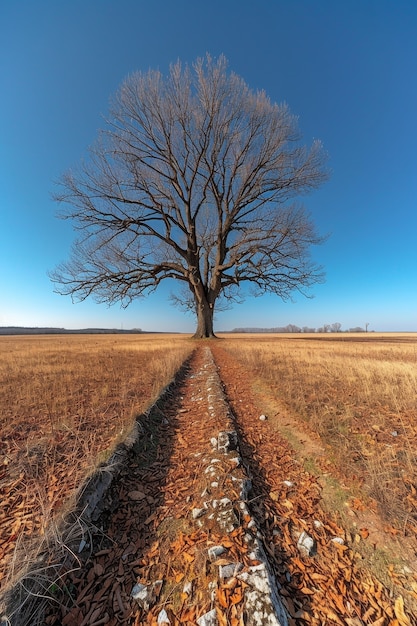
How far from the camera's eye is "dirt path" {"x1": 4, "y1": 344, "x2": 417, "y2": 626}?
6.07 feet

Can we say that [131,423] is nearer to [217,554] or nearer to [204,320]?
[217,554]

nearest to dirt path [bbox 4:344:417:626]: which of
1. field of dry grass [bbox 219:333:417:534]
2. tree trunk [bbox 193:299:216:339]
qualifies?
field of dry grass [bbox 219:333:417:534]

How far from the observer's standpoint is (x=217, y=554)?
224 centimetres

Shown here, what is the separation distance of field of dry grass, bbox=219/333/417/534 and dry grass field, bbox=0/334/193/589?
10.6 feet

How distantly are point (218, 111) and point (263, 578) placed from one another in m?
23.3

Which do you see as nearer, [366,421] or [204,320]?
[366,421]

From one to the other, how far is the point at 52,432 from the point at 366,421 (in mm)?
5501

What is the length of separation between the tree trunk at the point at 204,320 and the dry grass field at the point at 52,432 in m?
15.0

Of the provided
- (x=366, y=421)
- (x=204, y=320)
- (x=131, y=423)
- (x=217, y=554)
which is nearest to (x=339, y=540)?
(x=217, y=554)

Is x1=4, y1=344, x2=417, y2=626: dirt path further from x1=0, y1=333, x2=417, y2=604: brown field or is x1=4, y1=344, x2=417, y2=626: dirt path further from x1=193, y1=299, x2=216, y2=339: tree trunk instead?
x1=193, y1=299, x2=216, y2=339: tree trunk

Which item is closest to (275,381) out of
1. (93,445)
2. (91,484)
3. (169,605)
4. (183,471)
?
(183,471)

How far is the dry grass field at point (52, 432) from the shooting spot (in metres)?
2.69

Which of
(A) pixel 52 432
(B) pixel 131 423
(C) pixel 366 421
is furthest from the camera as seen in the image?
(C) pixel 366 421

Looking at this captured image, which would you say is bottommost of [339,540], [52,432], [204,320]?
[339,540]
